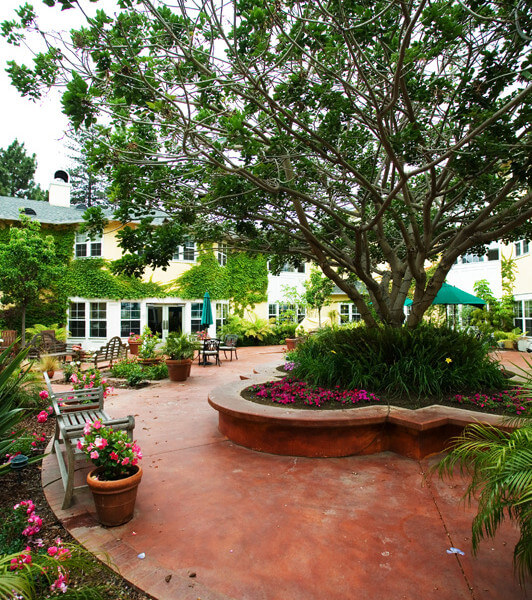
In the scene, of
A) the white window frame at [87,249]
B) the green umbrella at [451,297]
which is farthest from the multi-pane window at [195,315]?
the green umbrella at [451,297]

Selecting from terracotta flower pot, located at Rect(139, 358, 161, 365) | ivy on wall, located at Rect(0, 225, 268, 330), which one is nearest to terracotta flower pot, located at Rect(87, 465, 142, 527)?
terracotta flower pot, located at Rect(139, 358, 161, 365)

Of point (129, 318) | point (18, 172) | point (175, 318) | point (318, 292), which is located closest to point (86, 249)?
point (129, 318)

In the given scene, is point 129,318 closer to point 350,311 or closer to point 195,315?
point 195,315

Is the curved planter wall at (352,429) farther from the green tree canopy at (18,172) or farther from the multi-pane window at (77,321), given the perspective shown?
the green tree canopy at (18,172)

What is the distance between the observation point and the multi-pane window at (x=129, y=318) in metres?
18.0

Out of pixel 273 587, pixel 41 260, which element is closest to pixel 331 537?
pixel 273 587

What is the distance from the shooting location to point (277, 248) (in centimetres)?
754

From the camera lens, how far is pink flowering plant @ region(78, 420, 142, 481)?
10.2 feet

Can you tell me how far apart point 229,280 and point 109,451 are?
1749 cm

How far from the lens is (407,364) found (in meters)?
5.70

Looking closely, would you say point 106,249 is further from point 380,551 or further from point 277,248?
point 380,551

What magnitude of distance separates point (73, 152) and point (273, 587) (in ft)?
120

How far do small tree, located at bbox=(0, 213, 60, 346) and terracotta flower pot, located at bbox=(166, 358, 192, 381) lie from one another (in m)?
7.77

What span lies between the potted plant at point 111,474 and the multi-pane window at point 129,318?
1565 cm
